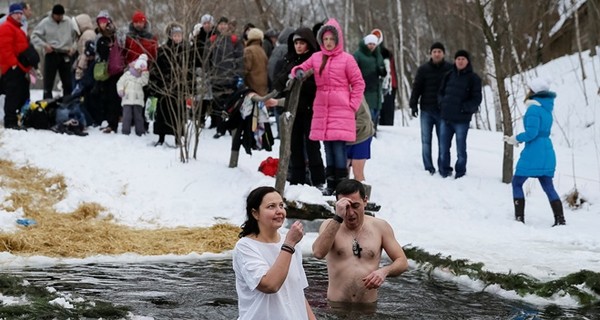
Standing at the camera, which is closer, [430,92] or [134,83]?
[430,92]

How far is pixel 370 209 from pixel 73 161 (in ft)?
17.1

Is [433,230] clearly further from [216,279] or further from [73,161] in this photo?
[73,161]

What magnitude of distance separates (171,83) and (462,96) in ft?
14.8

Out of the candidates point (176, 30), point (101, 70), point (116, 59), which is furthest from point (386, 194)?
point (101, 70)

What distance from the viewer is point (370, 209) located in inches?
481

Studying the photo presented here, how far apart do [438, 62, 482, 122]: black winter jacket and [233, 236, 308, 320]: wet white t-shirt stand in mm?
10103

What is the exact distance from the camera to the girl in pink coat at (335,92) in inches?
489

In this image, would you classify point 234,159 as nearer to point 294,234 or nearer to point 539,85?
point 539,85

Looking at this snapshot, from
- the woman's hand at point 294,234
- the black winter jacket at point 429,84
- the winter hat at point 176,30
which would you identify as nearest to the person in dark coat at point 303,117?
the winter hat at point 176,30

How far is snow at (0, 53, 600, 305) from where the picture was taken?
10711 millimetres

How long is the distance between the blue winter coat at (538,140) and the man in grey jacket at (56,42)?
Answer: 870cm

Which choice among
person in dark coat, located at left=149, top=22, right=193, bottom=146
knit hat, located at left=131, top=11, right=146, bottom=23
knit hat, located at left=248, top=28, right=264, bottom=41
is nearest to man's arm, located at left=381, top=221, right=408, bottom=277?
person in dark coat, located at left=149, top=22, right=193, bottom=146

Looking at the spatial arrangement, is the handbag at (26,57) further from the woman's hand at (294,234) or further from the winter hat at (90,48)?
the woman's hand at (294,234)

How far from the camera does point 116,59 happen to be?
16.8 meters
